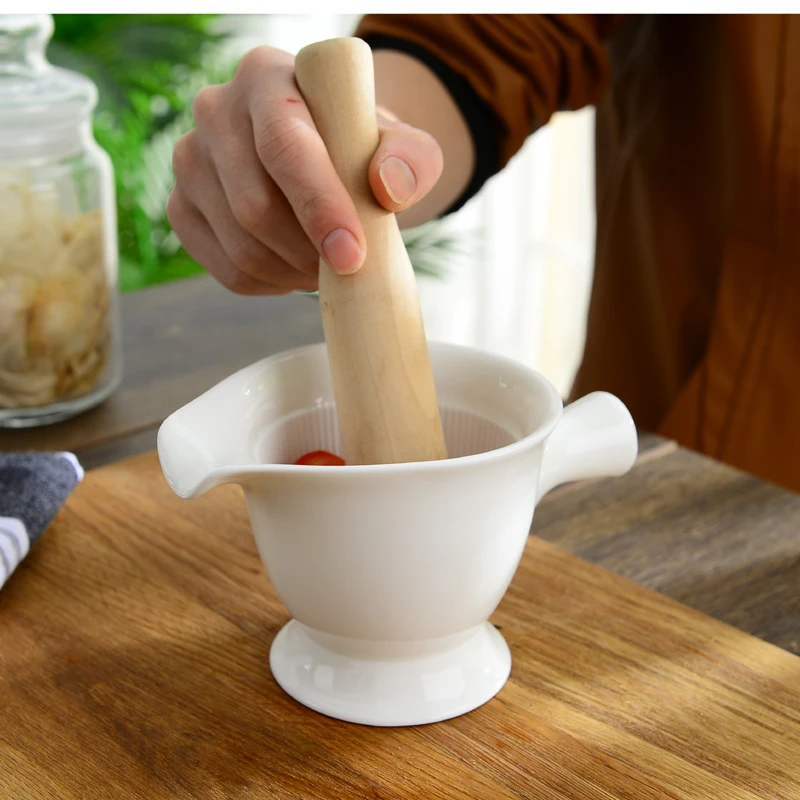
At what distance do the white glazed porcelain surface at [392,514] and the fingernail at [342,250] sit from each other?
82 mm

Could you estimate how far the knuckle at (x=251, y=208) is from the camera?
0.62 meters

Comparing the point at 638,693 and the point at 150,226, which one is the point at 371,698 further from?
the point at 150,226

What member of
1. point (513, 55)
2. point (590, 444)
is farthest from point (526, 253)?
point (590, 444)

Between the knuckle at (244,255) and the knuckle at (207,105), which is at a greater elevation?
the knuckle at (207,105)

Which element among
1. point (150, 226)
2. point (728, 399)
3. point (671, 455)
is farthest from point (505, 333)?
point (671, 455)

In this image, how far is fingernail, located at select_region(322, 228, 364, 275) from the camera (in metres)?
0.53

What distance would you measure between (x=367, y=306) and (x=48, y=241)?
1.43ft

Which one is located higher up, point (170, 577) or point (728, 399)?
point (170, 577)

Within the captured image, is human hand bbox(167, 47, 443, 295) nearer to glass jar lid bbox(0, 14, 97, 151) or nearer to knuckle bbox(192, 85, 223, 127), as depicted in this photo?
knuckle bbox(192, 85, 223, 127)

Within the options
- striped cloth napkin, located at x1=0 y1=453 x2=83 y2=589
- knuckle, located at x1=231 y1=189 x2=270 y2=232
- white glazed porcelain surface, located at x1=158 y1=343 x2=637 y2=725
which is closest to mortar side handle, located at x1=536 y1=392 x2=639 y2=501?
white glazed porcelain surface, located at x1=158 y1=343 x2=637 y2=725

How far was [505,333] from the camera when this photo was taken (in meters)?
3.01

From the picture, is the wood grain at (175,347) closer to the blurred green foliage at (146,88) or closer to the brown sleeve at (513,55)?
the brown sleeve at (513,55)

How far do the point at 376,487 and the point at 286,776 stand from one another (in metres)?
0.14

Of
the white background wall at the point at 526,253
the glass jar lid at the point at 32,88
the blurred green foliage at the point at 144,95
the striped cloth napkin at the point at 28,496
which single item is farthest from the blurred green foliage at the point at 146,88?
the striped cloth napkin at the point at 28,496
